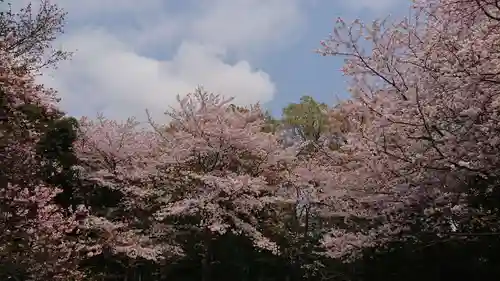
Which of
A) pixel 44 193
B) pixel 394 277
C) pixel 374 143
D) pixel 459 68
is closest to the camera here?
pixel 459 68

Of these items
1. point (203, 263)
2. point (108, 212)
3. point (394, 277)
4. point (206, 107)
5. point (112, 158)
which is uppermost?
point (206, 107)

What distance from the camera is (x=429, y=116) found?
259 inches

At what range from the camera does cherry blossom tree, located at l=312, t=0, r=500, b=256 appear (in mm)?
5695

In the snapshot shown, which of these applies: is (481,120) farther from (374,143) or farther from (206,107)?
(206,107)

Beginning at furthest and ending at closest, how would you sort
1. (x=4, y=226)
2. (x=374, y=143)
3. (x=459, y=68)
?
(x=374, y=143) → (x=4, y=226) → (x=459, y=68)

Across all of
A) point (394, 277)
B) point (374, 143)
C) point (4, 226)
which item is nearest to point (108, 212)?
point (4, 226)

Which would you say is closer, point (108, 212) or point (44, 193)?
point (44, 193)

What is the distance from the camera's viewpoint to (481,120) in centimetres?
616

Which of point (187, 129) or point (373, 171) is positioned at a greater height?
point (187, 129)

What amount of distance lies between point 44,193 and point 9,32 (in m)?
3.05

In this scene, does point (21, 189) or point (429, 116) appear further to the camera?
point (21, 189)

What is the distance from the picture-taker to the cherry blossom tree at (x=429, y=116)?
5.70 m

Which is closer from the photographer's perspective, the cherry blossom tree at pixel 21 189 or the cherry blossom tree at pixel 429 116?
the cherry blossom tree at pixel 429 116

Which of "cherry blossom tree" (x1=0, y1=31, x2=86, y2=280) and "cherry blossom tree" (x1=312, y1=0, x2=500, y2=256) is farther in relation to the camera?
"cherry blossom tree" (x1=0, y1=31, x2=86, y2=280)
